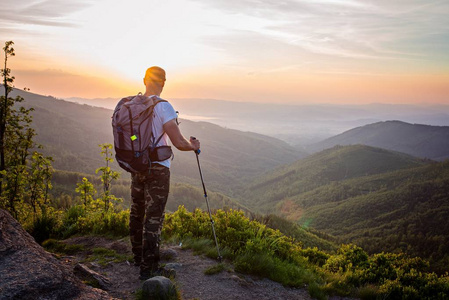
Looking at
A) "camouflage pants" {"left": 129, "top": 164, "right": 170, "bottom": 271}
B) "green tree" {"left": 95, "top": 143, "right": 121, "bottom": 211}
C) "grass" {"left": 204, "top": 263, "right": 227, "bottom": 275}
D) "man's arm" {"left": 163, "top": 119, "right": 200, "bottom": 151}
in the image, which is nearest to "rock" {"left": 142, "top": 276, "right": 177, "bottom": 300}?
"camouflage pants" {"left": 129, "top": 164, "right": 170, "bottom": 271}

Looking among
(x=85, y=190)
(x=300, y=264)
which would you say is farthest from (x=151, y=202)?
(x=85, y=190)

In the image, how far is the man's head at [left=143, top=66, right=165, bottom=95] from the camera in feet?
18.7

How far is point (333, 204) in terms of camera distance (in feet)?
603

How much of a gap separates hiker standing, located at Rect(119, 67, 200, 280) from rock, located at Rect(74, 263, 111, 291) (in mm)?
700

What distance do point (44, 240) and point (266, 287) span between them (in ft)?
20.0

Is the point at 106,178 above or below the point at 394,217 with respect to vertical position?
above

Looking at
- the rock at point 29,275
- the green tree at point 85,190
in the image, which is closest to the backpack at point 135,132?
the rock at point 29,275

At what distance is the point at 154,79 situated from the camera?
570cm

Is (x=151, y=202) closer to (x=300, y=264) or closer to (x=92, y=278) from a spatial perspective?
(x=92, y=278)

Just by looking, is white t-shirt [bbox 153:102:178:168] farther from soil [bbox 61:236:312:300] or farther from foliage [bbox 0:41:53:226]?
foliage [bbox 0:41:53:226]

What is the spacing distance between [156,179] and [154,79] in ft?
6.29

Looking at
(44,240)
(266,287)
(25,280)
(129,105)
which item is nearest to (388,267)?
(266,287)

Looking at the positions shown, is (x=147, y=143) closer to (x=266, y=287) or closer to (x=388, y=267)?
(x=266, y=287)

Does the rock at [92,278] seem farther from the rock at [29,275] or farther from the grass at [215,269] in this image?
the grass at [215,269]
